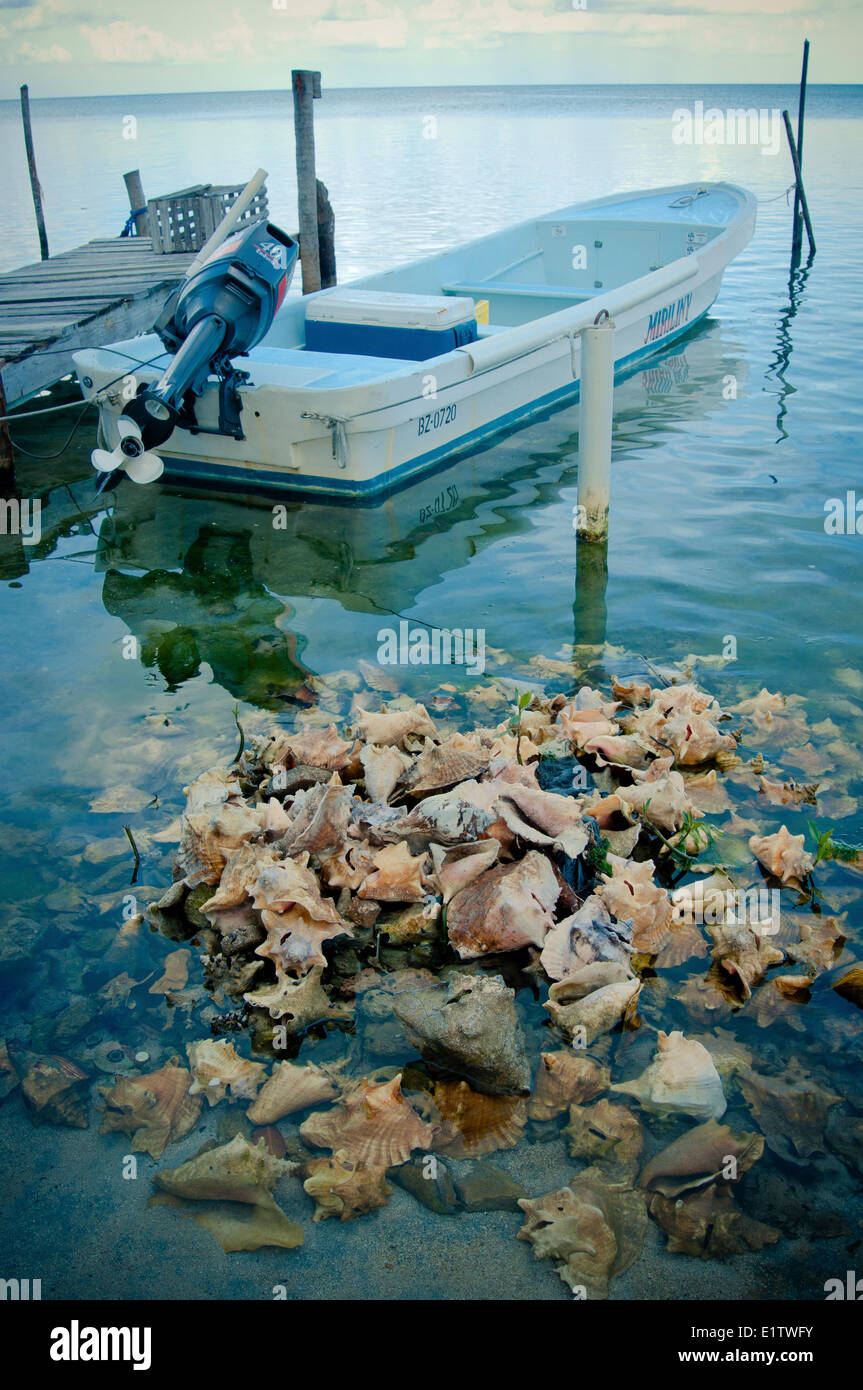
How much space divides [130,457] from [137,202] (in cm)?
1047

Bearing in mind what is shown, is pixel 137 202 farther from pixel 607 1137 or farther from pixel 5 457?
pixel 607 1137

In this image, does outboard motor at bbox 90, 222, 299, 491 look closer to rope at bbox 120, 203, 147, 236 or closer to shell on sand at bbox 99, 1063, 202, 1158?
shell on sand at bbox 99, 1063, 202, 1158

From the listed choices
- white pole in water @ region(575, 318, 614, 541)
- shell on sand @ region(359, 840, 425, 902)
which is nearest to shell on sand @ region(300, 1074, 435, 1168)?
shell on sand @ region(359, 840, 425, 902)

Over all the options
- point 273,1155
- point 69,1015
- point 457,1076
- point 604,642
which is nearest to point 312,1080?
point 273,1155

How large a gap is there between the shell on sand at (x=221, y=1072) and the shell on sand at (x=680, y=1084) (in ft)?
3.36

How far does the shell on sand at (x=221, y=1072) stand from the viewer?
2920 millimetres

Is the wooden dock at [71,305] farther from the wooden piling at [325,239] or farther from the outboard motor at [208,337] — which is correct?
the wooden piling at [325,239]

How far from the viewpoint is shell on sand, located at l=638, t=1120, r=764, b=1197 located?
8.62 feet

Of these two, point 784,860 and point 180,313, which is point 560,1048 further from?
point 180,313

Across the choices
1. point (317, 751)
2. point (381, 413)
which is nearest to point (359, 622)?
point (381, 413)

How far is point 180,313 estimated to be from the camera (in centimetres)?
708

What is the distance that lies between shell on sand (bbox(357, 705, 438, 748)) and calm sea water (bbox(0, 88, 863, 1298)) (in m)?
0.50

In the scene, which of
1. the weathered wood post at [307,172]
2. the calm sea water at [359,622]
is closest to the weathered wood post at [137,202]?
the weathered wood post at [307,172]

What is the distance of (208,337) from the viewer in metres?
6.69
